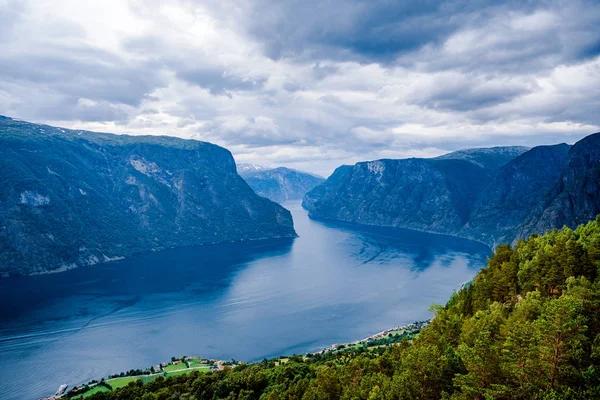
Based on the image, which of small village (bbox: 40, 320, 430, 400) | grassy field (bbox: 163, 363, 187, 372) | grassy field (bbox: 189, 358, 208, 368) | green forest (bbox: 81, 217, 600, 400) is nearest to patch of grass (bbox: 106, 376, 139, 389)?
small village (bbox: 40, 320, 430, 400)

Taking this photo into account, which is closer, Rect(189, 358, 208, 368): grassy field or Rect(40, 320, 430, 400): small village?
Rect(40, 320, 430, 400): small village

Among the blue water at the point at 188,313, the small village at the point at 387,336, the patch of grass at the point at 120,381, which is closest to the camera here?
the patch of grass at the point at 120,381

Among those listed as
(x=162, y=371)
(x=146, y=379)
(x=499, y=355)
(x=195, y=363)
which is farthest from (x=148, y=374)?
(x=499, y=355)

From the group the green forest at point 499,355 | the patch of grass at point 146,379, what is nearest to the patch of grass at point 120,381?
the patch of grass at point 146,379

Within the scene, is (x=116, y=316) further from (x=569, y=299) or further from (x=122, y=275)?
(x=569, y=299)

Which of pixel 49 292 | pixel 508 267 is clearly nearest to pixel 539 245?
pixel 508 267

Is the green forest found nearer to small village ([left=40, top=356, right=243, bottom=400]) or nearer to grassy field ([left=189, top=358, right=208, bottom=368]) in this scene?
small village ([left=40, top=356, right=243, bottom=400])

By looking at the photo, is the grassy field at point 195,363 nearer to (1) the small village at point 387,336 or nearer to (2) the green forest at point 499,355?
(1) the small village at point 387,336
